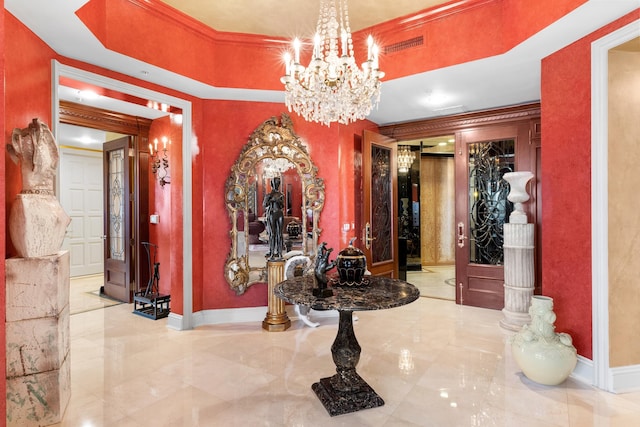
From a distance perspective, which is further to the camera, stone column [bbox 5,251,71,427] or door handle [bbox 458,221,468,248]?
door handle [bbox 458,221,468,248]

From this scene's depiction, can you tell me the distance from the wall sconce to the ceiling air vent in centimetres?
340

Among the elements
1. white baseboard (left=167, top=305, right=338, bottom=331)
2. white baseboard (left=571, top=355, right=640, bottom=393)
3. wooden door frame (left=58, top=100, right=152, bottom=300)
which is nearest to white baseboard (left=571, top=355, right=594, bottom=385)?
white baseboard (left=571, top=355, right=640, bottom=393)

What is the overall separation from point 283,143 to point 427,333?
2902mm

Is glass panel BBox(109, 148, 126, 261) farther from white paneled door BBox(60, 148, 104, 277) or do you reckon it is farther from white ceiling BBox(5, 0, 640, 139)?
white ceiling BBox(5, 0, 640, 139)

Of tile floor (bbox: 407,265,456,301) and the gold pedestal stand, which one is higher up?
the gold pedestal stand

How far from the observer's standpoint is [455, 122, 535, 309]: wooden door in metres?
4.83

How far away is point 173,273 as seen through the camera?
4262 millimetres

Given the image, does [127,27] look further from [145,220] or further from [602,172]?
[602,172]

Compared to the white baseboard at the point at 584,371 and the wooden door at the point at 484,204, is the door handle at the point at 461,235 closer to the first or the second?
the wooden door at the point at 484,204

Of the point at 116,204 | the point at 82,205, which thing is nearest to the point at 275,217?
the point at 116,204

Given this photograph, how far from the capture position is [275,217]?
4.34 meters

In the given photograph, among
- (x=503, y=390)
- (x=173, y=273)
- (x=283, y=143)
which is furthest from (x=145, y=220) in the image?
(x=503, y=390)

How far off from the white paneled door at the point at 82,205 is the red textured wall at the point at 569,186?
326 inches

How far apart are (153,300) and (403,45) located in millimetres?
4381
